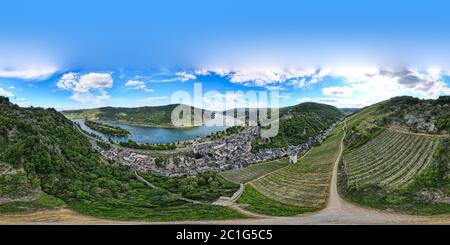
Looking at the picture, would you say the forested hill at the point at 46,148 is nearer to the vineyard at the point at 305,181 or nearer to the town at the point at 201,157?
the town at the point at 201,157

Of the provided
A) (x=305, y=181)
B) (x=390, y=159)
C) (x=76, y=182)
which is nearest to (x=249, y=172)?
(x=305, y=181)

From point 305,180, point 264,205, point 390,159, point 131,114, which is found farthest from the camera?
point 131,114

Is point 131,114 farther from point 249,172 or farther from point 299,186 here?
point 299,186

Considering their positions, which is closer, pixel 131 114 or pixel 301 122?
pixel 131 114

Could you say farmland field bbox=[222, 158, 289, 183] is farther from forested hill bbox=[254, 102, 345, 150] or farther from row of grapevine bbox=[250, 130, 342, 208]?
forested hill bbox=[254, 102, 345, 150]

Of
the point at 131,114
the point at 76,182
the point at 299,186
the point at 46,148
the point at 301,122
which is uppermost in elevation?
the point at 131,114

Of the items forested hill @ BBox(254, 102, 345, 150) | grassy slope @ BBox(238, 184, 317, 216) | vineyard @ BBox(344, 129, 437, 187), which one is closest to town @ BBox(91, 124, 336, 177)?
forested hill @ BBox(254, 102, 345, 150)

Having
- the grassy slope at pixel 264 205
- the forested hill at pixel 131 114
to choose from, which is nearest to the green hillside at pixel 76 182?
the grassy slope at pixel 264 205
